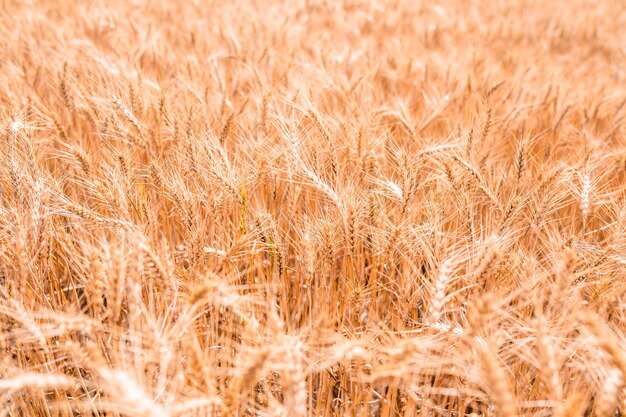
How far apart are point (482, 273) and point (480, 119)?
819 millimetres

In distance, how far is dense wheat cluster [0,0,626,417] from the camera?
870 millimetres

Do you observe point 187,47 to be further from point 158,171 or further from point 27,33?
point 158,171

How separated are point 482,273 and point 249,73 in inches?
68.7

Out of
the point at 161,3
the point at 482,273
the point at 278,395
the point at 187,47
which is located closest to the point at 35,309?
the point at 278,395

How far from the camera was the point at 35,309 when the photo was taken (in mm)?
1195

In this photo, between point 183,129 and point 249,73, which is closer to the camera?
point 183,129

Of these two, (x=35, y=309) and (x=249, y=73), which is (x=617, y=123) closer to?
(x=249, y=73)

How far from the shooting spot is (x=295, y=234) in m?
1.56

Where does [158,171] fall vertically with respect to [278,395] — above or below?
above

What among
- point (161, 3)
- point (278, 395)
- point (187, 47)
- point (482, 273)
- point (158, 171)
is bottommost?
point (278, 395)

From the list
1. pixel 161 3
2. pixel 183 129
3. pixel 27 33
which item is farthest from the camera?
pixel 161 3

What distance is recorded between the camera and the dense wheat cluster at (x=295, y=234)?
0.87 meters

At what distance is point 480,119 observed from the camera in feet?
5.42

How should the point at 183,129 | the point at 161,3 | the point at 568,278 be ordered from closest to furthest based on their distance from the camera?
1. the point at 568,278
2. the point at 183,129
3. the point at 161,3
